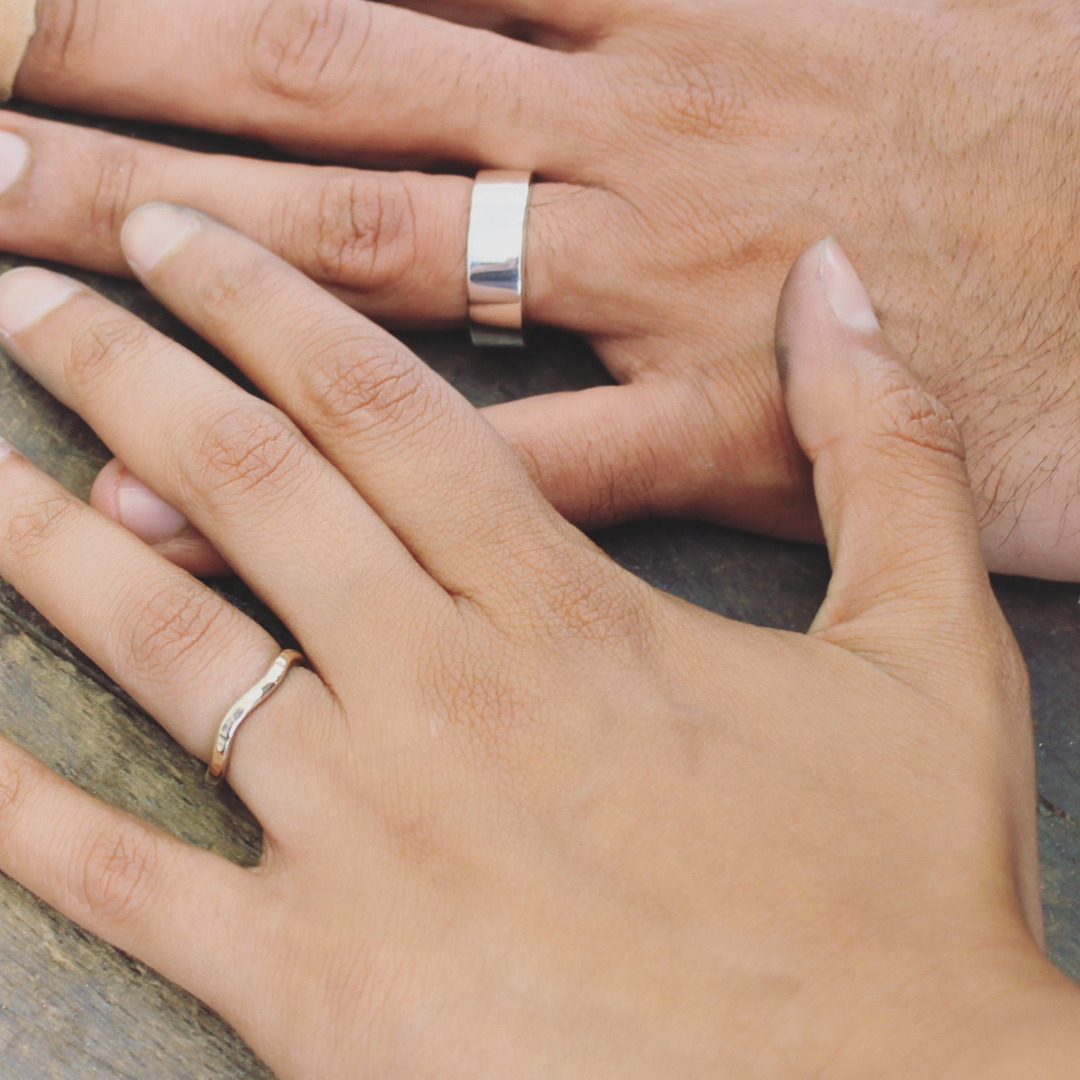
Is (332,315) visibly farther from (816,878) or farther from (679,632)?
(816,878)

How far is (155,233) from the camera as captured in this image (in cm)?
105

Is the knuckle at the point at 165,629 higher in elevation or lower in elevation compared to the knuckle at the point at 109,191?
lower

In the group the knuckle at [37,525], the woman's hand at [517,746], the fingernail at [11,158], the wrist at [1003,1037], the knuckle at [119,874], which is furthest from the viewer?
the fingernail at [11,158]

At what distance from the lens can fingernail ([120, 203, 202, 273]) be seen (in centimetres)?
104

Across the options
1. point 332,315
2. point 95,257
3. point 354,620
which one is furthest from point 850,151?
point 95,257

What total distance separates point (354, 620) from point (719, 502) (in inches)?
18.9

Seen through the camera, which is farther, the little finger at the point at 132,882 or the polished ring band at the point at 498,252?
the polished ring band at the point at 498,252

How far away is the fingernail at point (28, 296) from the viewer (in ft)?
3.40

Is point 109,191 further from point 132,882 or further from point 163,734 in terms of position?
point 132,882

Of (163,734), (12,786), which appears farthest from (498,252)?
(12,786)

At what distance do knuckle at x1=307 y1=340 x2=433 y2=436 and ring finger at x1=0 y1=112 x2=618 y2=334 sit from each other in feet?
0.70

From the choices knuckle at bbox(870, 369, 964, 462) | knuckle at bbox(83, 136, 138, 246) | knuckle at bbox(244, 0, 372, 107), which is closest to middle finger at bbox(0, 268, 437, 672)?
knuckle at bbox(83, 136, 138, 246)

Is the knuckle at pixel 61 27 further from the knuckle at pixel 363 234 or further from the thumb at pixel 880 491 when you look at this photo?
the thumb at pixel 880 491

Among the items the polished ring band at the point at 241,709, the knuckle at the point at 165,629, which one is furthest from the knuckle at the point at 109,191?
the polished ring band at the point at 241,709
